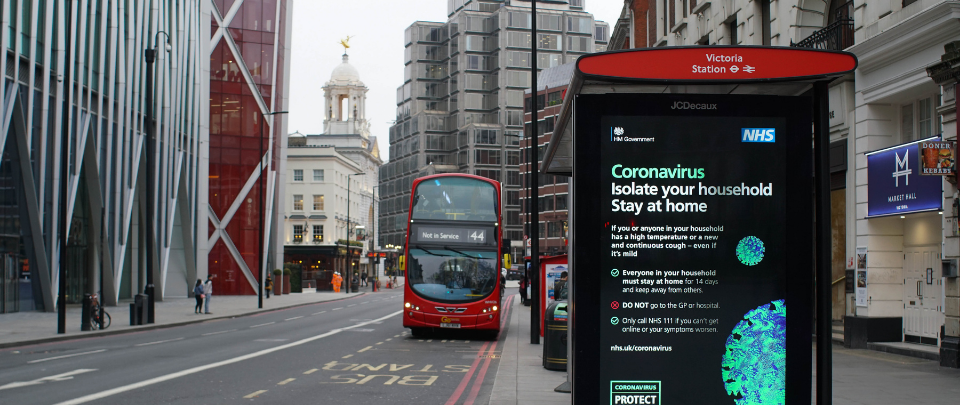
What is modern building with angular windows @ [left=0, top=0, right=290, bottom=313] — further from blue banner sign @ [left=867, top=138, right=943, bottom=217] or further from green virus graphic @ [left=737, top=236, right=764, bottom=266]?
green virus graphic @ [left=737, top=236, right=764, bottom=266]

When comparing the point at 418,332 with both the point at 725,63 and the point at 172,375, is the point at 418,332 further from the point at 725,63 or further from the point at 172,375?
the point at 725,63

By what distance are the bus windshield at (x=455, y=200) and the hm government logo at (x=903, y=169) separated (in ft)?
31.1

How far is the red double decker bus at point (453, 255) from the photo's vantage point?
21938 millimetres

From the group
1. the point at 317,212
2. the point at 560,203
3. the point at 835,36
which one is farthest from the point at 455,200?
the point at 560,203

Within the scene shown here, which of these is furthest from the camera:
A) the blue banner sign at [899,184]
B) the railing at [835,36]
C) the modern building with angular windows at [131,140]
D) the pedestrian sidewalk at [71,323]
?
the modern building with angular windows at [131,140]

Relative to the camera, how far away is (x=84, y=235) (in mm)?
37312

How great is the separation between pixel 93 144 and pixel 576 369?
3234cm

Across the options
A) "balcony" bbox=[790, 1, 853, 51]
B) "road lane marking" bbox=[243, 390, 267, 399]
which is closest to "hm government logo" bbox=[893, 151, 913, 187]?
"balcony" bbox=[790, 1, 853, 51]

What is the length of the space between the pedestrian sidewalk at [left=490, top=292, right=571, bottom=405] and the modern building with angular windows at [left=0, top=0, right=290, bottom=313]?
40.0ft

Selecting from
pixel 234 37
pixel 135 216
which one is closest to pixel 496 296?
pixel 135 216

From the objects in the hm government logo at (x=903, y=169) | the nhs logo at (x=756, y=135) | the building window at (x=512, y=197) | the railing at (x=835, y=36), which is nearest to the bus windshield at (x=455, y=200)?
the railing at (x=835, y=36)

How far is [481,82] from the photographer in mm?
121188

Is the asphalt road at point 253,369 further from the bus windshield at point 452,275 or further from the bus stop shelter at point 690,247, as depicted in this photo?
the bus stop shelter at point 690,247

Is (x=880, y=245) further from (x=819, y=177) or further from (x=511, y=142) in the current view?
(x=511, y=142)
